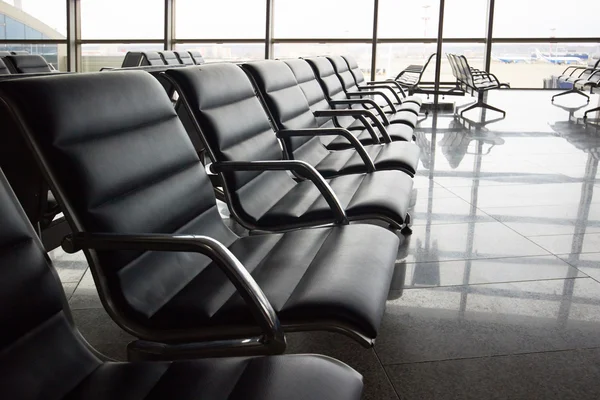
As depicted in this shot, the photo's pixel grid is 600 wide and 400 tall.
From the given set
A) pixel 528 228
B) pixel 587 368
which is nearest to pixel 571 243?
pixel 528 228

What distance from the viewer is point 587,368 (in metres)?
1.67

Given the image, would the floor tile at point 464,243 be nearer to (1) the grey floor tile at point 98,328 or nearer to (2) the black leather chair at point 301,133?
(2) the black leather chair at point 301,133

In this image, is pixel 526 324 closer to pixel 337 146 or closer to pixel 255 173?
pixel 255 173

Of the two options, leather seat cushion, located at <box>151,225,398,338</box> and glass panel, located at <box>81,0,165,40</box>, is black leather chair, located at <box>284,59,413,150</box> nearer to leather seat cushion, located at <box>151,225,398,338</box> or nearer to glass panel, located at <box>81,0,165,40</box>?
leather seat cushion, located at <box>151,225,398,338</box>

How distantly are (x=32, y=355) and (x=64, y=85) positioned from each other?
543mm

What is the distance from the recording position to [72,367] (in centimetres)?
98

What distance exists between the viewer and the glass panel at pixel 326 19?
31.5 feet

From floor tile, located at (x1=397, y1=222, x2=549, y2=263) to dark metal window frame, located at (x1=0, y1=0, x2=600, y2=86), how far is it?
7.06 metres

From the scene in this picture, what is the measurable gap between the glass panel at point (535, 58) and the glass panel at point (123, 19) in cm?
550

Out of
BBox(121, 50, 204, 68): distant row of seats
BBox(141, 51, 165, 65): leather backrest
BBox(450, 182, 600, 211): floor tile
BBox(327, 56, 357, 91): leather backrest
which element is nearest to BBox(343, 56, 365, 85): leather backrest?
BBox(327, 56, 357, 91): leather backrest

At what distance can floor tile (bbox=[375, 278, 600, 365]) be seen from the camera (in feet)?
5.88

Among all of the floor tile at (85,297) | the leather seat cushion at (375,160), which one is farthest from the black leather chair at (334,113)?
the floor tile at (85,297)

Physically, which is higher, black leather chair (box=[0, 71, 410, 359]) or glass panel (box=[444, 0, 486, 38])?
glass panel (box=[444, 0, 486, 38])

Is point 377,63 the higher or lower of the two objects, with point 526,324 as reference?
higher
